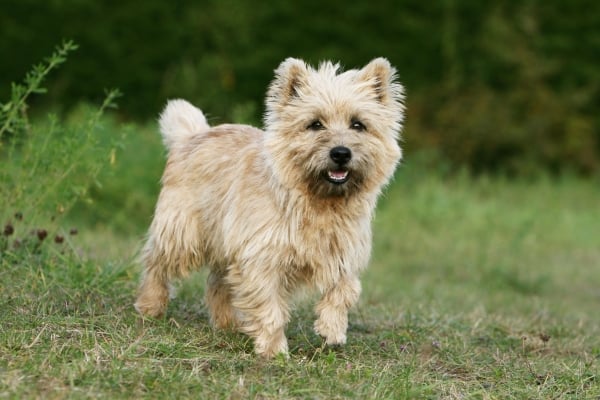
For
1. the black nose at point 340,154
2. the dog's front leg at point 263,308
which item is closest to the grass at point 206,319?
the dog's front leg at point 263,308

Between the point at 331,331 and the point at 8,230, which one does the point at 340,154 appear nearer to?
the point at 331,331

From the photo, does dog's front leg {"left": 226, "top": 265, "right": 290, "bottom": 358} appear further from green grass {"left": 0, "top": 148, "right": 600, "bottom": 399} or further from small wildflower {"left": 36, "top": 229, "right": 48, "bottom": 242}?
small wildflower {"left": 36, "top": 229, "right": 48, "bottom": 242}

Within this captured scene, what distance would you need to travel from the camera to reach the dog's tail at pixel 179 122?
614 cm

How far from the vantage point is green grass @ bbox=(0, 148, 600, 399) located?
4289 millimetres

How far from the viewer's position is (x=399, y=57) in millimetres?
17250

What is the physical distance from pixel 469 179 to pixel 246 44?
4344mm

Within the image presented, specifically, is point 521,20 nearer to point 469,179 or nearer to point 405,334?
point 469,179

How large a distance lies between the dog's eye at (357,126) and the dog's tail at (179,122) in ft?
4.29

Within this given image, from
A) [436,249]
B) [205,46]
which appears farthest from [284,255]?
[205,46]

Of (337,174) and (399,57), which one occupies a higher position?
(399,57)

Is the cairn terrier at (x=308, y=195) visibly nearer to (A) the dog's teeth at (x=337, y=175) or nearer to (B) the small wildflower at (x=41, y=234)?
(A) the dog's teeth at (x=337, y=175)

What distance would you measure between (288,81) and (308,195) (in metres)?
0.63

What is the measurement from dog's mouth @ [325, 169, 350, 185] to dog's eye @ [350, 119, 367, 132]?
0.30 metres

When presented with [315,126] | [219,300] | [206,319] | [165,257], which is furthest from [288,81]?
[206,319]
